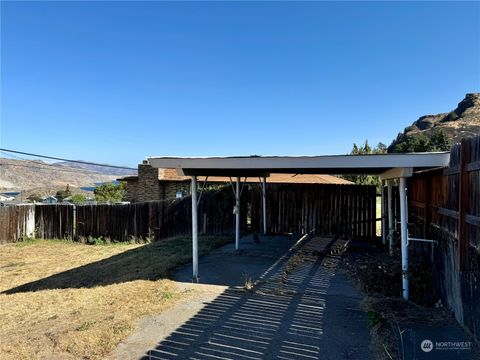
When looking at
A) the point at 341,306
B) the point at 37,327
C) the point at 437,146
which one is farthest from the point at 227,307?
the point at 437,146

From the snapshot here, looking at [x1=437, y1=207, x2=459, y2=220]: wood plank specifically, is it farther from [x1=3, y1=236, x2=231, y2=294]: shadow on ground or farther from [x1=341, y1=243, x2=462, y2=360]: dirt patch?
[x1=3, y1=236, x2=231, y2=294]: shadow on ground

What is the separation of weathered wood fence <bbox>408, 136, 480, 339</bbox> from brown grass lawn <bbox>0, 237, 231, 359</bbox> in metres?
3.79

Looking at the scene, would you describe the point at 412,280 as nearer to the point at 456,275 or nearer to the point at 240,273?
the point at 456,275

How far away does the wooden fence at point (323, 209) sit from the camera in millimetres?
11180

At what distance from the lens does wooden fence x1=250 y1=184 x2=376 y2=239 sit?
1118 cm

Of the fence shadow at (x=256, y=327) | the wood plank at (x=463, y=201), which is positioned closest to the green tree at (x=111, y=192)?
the fence shadow at (x=256, y=327)

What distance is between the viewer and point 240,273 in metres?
7.23

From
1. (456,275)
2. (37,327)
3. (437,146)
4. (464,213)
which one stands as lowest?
(37,327)

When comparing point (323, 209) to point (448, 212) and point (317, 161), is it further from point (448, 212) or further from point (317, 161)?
point (448, 212)

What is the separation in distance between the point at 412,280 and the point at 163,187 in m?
18.2

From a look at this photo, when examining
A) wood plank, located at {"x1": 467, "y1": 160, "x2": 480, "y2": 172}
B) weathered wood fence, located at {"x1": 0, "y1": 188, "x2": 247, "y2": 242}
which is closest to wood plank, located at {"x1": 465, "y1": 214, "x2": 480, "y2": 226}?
wood plank, located at {"x1": 467, "y1": 160, "x2": 480, "y2": 172}

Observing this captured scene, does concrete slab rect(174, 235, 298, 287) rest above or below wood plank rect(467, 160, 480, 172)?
below

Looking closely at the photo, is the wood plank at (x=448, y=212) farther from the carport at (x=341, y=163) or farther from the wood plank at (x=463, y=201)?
the carport at (x=341, y=163)

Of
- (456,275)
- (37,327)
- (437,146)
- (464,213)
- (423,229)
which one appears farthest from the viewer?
(437,146)
